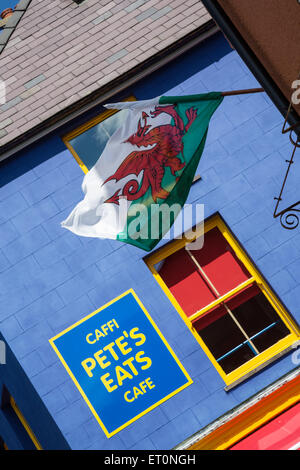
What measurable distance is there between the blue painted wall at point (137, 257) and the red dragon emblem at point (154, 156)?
338cm

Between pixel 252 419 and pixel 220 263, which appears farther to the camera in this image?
pixel 220 263

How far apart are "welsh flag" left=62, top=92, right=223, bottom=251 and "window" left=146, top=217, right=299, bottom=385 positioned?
11.2 feet

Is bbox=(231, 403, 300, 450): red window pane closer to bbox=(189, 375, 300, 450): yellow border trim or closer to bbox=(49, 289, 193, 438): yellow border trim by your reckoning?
bbox=(189, 375, 300, 450): yellow border trim

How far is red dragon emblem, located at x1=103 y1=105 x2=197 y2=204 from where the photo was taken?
6.83 m

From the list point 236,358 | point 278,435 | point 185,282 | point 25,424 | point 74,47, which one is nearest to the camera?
point 278,435

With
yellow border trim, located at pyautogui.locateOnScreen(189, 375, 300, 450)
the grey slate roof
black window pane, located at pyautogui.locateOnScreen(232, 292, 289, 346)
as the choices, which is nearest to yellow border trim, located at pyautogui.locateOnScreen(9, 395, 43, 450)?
yellow border trim, located at pyautogui.locateOnScreen(189, 375, 300, 450)

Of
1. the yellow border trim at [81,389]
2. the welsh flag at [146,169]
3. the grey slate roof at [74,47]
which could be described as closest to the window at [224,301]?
the yellow border trim at [81,389]

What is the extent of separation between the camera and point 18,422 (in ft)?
37.7

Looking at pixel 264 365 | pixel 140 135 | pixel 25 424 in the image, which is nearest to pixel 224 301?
pixel 264 365

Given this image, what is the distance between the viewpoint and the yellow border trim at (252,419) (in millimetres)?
9555

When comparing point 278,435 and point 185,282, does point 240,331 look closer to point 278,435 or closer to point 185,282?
point 185,282

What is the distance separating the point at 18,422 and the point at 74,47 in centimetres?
728

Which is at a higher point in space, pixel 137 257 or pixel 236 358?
pixel 137 257

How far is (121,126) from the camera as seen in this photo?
7238 mm
